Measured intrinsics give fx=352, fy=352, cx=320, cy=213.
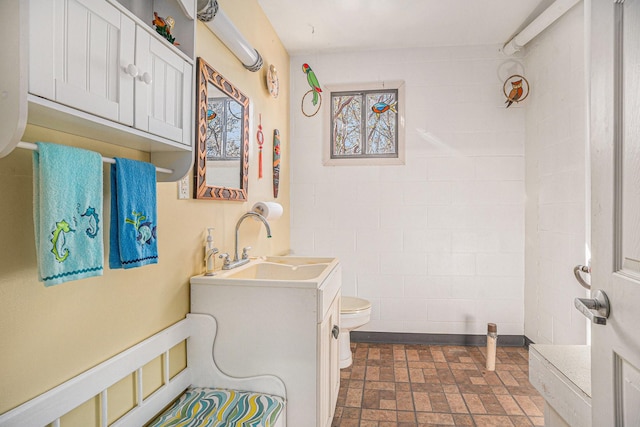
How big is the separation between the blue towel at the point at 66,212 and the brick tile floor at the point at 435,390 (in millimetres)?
1697

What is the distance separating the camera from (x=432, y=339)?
3.13 meters

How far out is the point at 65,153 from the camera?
0.79 m

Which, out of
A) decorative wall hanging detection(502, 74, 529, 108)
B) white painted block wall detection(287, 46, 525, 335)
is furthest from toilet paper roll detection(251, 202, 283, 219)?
decorative wall hanging detection(502, 74, 529, 108)

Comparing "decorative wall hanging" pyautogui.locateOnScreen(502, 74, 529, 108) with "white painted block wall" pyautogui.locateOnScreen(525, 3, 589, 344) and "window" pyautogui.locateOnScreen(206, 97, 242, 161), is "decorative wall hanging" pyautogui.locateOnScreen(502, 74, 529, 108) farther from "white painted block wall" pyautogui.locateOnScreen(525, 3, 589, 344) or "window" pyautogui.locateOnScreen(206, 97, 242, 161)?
"window" pyautogui.locateOnScreen(206, 97, 242, 161)

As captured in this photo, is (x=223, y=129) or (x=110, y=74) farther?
(x=223, y=129)

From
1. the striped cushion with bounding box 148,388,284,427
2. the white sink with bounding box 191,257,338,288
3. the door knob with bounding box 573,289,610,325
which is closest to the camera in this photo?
the door knob with bounding box 573,289,610,325

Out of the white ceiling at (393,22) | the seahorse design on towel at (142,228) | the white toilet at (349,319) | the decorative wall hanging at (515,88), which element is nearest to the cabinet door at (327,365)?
the white toilet at (349,319)

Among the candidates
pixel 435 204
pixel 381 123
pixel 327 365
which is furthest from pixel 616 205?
pixel 381 123

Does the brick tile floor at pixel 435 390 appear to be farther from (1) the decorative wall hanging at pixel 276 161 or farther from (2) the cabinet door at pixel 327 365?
(1) the decorative wall hanging at pixel 276 161

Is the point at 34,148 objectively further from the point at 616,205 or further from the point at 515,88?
the point at 515,88

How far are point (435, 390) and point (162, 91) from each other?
92.5 inches

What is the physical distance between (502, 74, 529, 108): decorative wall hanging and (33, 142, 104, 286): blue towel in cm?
314

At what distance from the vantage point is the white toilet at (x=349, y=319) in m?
2.47

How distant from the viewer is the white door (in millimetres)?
822
